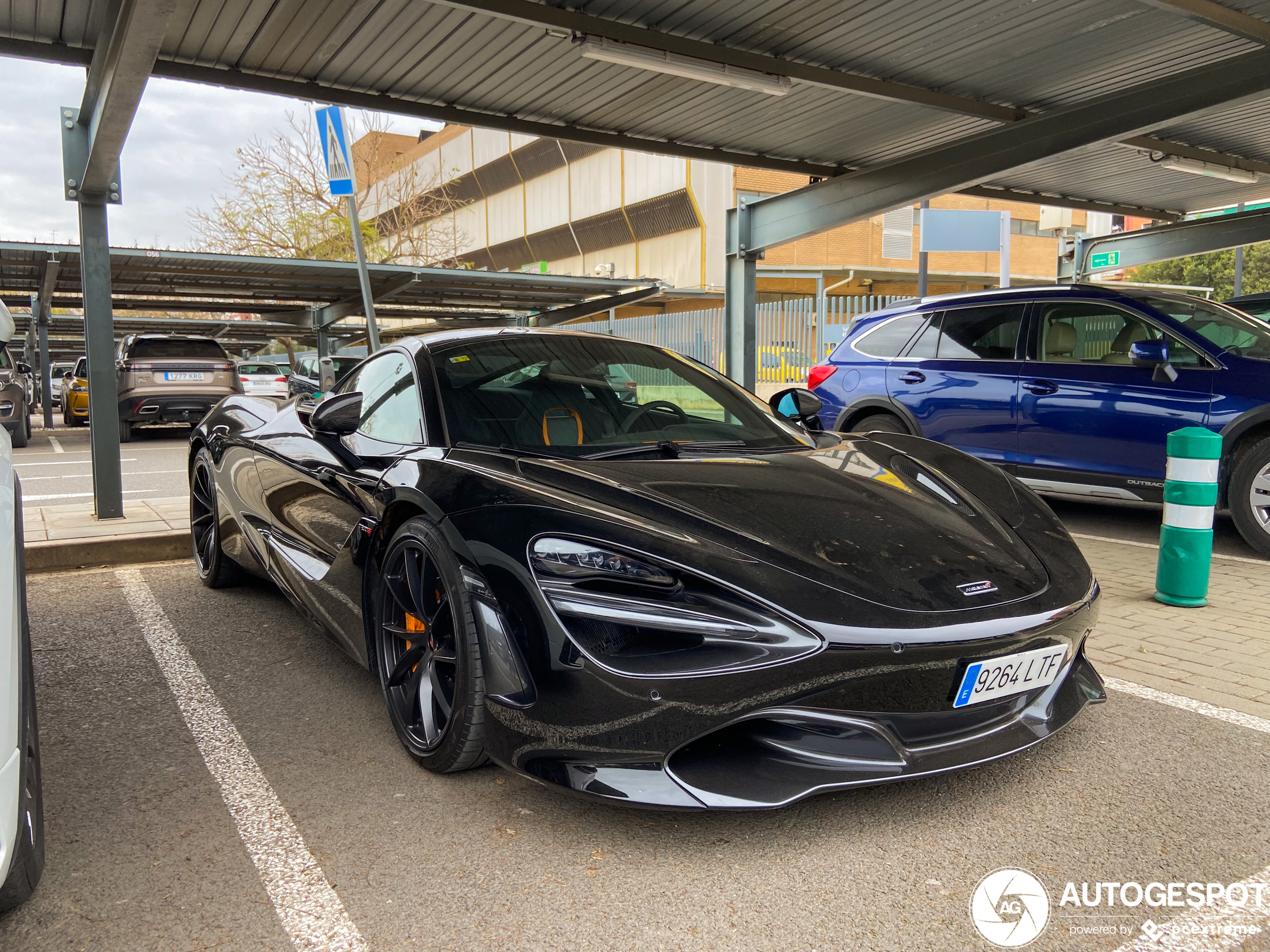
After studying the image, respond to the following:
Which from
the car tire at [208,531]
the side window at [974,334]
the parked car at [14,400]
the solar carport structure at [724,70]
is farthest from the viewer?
the parked car at [14,400]

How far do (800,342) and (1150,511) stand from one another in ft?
27.7

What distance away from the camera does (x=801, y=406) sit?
4.28 meters

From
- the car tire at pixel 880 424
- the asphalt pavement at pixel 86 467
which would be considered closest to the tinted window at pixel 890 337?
the car tire at pixel 880 424

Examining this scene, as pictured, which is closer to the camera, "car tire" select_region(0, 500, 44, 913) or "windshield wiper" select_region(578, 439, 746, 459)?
"car tire" select_region(0, 500, 44, 913)

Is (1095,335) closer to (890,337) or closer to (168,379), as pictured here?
(890,337)

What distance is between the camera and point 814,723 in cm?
233

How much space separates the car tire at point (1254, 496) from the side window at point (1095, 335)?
2.27 ft

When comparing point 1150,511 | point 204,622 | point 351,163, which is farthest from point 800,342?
point 204,622

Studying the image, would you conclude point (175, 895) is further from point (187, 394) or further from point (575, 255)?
point (575, 255)

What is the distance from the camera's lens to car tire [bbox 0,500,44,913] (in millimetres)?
1885

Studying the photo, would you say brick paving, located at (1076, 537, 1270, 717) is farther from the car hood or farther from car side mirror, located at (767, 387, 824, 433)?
car side mirror, located at (767, 387, 824, 433)

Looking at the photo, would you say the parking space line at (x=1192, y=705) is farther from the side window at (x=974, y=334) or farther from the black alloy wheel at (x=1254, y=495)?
the side window at (x=974, y=334)

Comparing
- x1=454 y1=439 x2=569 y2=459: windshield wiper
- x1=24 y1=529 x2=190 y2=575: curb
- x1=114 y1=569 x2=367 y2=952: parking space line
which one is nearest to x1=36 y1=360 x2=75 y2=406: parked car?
x1=24 y1=529 x2=190 y2=575: curb

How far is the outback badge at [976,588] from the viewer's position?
8.31 ft
